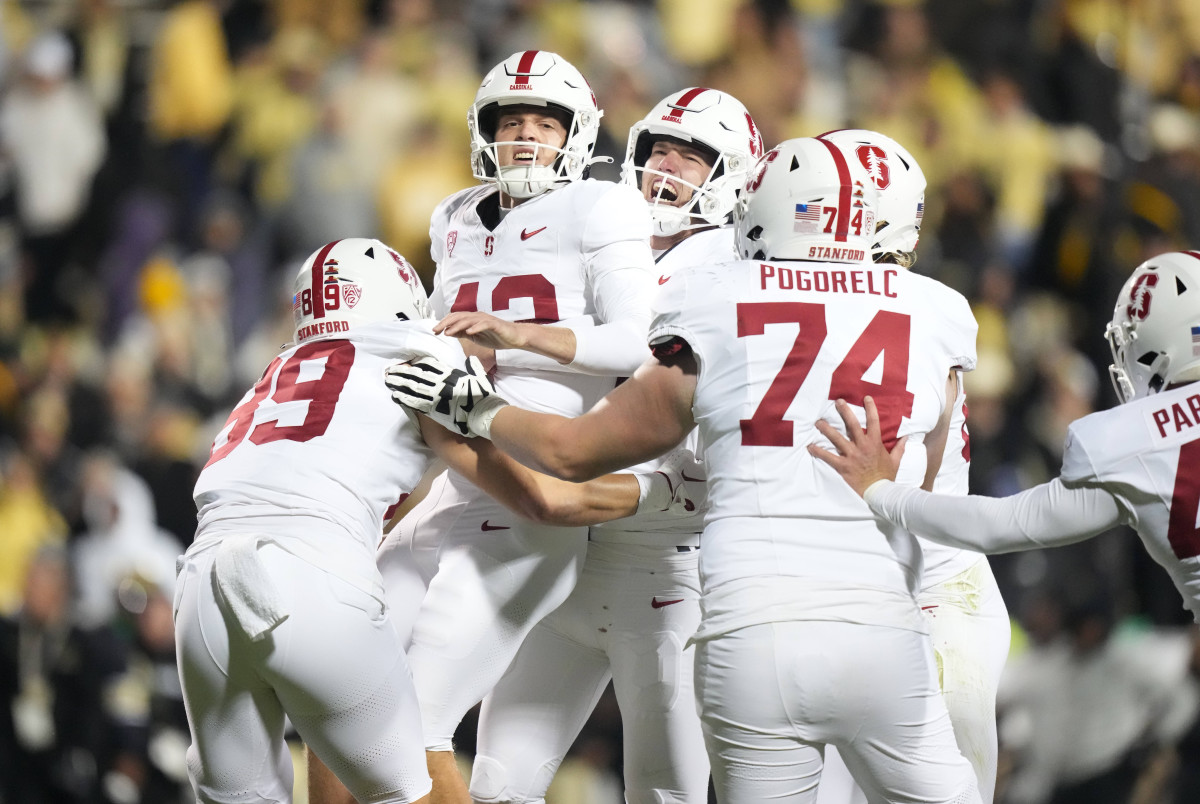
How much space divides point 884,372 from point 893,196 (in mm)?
935

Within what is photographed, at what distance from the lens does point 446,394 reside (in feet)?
9.82

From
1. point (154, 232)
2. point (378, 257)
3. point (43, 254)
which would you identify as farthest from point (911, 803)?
point (43, 254)

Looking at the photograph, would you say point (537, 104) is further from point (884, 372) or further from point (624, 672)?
point (624, 672)

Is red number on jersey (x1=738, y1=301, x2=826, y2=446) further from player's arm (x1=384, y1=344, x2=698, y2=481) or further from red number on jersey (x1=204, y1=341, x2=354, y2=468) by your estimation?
red number on jersey (x1=204, y1=341, x2=354, y2=468)

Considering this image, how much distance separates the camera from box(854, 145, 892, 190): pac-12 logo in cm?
349

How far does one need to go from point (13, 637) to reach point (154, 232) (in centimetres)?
234

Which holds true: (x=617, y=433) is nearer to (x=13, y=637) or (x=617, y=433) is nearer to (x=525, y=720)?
(x=525, y=720)

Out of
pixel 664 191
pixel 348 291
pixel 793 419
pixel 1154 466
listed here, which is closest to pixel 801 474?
pixel 793 419

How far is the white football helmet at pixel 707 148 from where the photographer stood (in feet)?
12.9

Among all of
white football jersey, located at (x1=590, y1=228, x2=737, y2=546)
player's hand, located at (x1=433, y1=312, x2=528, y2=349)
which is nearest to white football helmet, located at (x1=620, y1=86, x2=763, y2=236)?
white football jersey, located at (x1=590, y1=228, x2=737, y2=546)

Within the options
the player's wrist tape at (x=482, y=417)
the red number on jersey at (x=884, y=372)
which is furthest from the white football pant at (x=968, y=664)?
the player's wrist tape at (x=482, y=417)

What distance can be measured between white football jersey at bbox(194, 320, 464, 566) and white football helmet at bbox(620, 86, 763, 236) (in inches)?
39.8

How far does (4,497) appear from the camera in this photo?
725 cm

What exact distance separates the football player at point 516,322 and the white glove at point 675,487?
0.82ft
